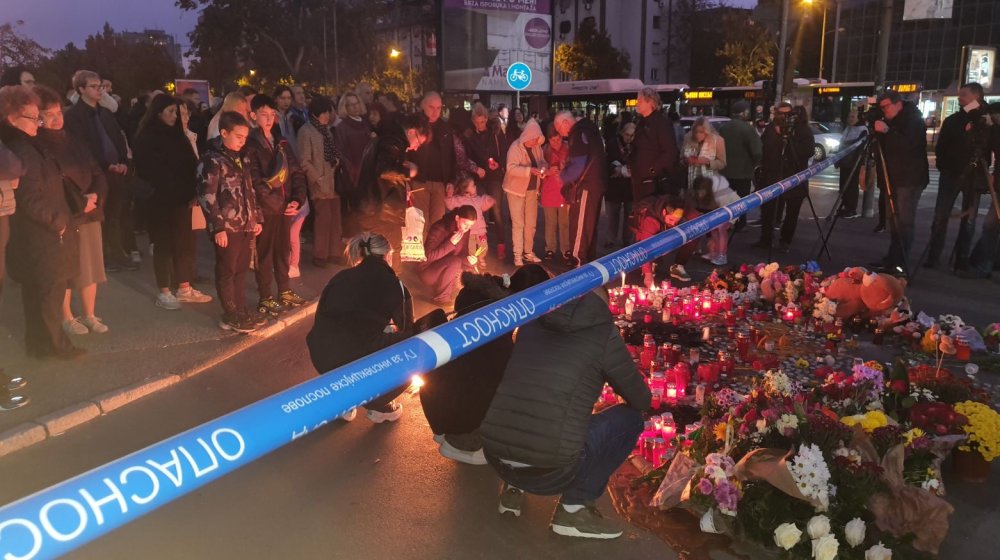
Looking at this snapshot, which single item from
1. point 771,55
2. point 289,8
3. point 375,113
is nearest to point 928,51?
point 771,55

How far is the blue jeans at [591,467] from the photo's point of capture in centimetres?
377

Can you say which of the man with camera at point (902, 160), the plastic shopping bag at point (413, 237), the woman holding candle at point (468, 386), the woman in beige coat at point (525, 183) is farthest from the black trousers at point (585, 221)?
the woman holding candle at point (468, 386)

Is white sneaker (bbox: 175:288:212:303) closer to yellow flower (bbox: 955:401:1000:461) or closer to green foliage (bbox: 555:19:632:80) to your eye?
yellow flower (bbox: 955:401:1000:461)

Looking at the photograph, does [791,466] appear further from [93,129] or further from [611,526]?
[93,129]

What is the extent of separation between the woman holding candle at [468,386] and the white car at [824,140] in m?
27.0

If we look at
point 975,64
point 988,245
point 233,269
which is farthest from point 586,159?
point 975,64

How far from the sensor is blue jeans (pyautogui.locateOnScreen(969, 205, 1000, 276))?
9301 millimetres

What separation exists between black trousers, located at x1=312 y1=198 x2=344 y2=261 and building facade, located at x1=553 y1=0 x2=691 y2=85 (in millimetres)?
60812

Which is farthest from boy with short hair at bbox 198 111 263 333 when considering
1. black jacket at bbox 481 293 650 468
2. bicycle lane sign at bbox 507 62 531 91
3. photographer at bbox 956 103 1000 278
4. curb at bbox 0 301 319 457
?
bicycle lane sign at bbox 507 62 531 91

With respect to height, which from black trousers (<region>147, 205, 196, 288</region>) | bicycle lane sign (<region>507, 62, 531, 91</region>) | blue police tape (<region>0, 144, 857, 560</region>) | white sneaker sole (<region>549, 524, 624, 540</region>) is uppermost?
bicycle lane sign (<region>507, 62, 531, 91</region>)

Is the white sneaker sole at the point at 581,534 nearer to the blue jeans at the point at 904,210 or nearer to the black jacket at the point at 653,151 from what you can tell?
the black jacket at the point at 653,151

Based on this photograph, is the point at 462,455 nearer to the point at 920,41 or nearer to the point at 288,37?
the point at 288,37

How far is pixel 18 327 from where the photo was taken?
7043 mm

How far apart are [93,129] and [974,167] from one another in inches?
382
